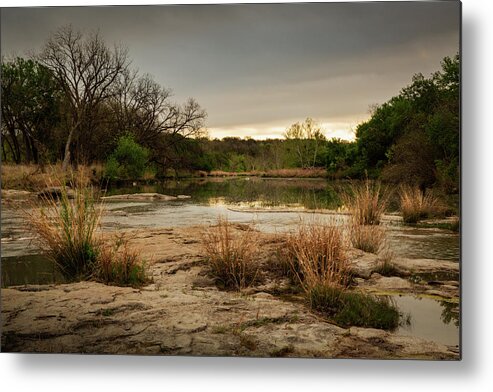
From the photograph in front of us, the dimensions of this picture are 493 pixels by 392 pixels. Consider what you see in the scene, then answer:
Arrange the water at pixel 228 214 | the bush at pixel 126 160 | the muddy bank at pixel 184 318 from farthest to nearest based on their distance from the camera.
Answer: the bush at pixel 126 160 < the water at pixel 228 214 < the muddy bank at pixel 184 318

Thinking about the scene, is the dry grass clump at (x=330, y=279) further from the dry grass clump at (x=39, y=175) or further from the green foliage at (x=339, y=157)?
the dry grass clump at (x=39, y=175)

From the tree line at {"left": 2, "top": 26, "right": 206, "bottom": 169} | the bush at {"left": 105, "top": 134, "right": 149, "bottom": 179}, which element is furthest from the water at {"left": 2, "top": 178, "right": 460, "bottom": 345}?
the tree line at {"left": 2, "top": 26, "right": 206, "bottom": 169}

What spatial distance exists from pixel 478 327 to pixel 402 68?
184 cm

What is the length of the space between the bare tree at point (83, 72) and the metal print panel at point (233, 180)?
1 cm

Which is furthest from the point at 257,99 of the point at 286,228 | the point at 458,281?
the point at 458,281

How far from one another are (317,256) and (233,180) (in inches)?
32.8

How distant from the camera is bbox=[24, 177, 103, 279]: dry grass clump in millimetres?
3951

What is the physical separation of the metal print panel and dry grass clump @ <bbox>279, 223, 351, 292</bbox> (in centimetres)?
1

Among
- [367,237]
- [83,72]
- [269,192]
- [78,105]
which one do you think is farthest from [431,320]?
[83,72]

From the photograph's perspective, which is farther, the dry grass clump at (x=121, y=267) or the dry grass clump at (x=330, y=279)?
the dry grass clump at (x=121, y=267)

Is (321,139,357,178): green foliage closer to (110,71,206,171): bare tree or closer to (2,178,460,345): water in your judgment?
(2,178,460,345): water

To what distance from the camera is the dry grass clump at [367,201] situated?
3.88m

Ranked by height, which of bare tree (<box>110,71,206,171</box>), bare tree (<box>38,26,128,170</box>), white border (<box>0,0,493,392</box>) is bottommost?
white border (<box>0,0,493,392</box>)

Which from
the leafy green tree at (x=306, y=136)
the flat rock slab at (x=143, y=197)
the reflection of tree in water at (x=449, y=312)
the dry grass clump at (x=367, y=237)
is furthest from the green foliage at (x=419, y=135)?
the flat rock slab at (x=143, y=197)
